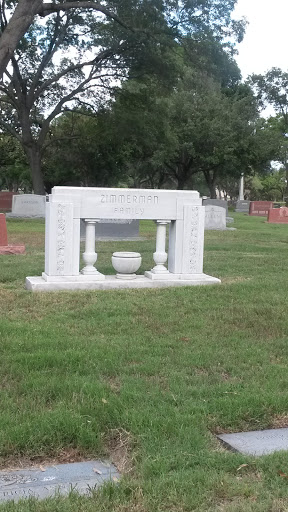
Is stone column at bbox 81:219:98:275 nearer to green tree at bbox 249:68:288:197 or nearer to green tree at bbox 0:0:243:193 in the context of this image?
green tree at bbox 0:0:243:193

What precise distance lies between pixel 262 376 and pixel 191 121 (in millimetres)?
34526

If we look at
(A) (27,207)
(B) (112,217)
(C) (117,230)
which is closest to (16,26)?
(C) (117,230)

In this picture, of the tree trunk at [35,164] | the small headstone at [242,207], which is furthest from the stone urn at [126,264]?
the small headstone at [242,207]

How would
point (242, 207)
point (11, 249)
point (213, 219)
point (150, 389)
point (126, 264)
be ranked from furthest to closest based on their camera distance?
point (242, 207)
point (213, 219)
point (11, 249)
point (126, 264)
point (150, 389)

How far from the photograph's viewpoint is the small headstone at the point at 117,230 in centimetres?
1587

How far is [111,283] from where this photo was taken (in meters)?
8.16

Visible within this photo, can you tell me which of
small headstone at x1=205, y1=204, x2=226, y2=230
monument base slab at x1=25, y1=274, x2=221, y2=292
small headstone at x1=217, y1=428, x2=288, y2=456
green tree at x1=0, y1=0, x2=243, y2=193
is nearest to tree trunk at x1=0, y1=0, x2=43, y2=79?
green tree at x1=0, y1=0, x2=243, y2=193

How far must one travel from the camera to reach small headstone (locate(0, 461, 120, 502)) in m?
2.91

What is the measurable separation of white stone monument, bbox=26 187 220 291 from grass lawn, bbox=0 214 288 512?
1.55ft

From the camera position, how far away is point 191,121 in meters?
37.7

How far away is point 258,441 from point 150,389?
99cm

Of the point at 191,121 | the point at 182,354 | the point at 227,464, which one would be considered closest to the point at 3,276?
the point at 182,354

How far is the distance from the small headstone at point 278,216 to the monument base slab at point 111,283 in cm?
2023

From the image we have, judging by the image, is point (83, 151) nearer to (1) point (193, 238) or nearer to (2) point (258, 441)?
(1) point (193, 238)
